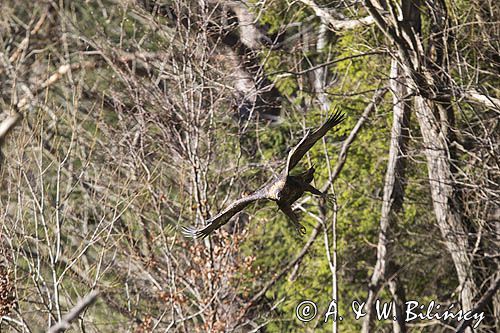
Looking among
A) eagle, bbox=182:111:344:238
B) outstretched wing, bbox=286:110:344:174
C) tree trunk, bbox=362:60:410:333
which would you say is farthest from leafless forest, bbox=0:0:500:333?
outstretched wing, bbox=286:110:344:174

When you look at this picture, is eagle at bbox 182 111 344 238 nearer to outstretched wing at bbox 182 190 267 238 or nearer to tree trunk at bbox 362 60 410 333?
outstretched wing at bbox 182 190 267 238

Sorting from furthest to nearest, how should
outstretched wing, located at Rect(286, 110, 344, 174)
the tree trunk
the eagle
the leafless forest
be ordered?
1. the tree trunk
2. the leafless forest
3. the eagle
4. outstretched wing, located at Rect(286, 110, 344, 174)

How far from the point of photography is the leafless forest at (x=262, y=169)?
729 centimetres

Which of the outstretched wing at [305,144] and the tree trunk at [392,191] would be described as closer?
the outstretched wing at [305,144]

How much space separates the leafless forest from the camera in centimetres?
729

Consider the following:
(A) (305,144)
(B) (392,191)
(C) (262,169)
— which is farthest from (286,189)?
(B) (392,191)

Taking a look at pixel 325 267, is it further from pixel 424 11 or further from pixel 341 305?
pixel 424 11

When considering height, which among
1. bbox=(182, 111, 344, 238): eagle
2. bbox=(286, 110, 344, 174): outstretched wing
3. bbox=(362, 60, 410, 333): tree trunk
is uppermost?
bbox=(286, 110, 344, 174): outstretched wing

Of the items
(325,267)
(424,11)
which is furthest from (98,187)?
(424,11)

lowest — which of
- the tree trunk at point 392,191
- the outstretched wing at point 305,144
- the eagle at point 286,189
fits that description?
the tree trunk at point 392,191

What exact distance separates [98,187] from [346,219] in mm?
A: 2565

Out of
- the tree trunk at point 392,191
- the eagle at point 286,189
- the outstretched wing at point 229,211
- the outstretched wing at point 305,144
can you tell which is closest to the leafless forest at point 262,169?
the tree trunk at point 392,191

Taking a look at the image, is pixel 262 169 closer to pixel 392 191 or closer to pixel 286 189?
pixel 392 191

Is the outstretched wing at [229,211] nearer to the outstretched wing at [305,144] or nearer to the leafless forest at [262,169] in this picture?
the outstretched wing at [305,144]
